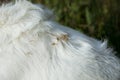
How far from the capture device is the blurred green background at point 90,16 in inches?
213

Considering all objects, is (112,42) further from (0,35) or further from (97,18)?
(0,35)

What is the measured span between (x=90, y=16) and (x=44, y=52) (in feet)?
9.65

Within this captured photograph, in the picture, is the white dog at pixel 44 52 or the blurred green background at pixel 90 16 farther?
the blurred green background at pixel 90 16

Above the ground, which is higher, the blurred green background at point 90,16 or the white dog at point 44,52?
the white dog at point 44,52

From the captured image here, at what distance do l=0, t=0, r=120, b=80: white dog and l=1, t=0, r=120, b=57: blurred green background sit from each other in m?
2.12

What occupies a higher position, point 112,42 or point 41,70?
point 41,70

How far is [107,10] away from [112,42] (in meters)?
1.37

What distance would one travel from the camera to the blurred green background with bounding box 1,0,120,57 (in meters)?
5.41

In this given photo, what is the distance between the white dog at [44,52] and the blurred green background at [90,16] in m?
2.12

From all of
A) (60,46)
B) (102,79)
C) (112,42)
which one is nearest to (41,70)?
(60,46)

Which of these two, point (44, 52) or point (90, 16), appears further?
point (90, 16)

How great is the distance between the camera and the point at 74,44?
299 cm


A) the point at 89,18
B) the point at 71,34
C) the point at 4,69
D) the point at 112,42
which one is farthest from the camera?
the point at 89,18

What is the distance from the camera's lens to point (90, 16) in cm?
578
